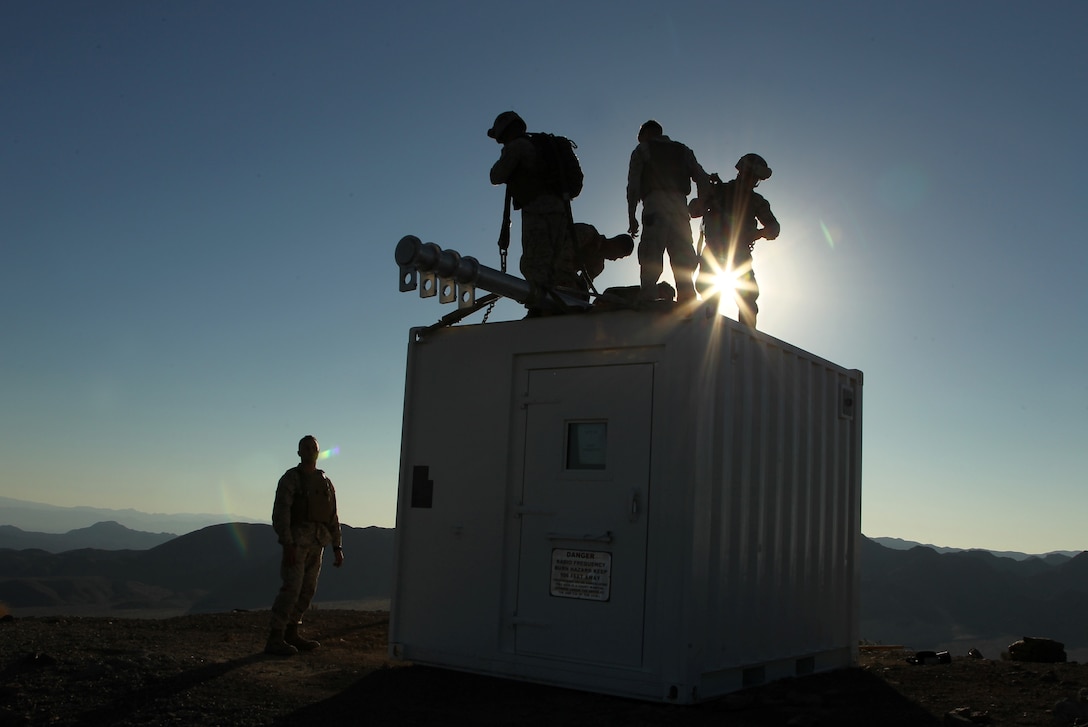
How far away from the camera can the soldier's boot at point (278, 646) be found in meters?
8.48

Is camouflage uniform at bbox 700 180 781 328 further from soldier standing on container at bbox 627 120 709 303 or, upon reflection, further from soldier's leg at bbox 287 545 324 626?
soldier's leg at bbox 287 545 324 626

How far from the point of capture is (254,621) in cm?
1096

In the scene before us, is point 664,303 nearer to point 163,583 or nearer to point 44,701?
point 44,701

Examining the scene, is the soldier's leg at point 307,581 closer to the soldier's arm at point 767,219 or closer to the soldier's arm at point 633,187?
the soldier's arm at point 633,187

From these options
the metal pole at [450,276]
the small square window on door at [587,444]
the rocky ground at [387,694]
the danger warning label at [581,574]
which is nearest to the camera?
the rocky ground at [387,694]

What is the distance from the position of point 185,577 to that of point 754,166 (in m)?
44.0

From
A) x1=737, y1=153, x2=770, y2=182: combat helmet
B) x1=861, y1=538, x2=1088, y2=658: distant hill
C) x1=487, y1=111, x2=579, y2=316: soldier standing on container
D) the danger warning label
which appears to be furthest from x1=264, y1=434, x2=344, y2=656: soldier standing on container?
x1=861, y1=538, x2=1088, y2=658: distant hill

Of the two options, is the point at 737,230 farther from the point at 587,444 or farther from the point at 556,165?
the point at 587,444

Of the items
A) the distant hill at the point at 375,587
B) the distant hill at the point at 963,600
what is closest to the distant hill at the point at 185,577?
the distant hill at the point at 375,587

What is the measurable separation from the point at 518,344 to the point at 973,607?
1953 inches

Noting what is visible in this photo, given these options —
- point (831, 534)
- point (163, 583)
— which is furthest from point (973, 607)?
point (831, 534)

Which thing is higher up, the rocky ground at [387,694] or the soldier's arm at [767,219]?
the soldier's arm at [767,219]

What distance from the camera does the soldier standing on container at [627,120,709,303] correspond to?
327 inches

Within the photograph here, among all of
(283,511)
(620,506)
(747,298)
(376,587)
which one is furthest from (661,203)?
(376,587)
